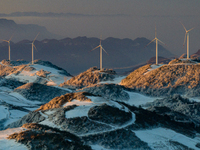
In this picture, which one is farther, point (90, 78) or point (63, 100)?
point (90, 78)

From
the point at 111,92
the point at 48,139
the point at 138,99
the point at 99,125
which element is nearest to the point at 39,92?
the point at 111,92

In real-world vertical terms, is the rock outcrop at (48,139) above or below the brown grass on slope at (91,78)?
above

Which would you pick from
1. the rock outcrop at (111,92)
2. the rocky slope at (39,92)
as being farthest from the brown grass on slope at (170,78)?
the rocky slope at (39,92)

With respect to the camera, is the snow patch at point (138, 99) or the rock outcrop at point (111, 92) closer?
the snow patch at point (138, 99)

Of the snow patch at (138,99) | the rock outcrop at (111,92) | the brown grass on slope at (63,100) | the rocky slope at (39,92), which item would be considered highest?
the brown grass on slope at (63,100)

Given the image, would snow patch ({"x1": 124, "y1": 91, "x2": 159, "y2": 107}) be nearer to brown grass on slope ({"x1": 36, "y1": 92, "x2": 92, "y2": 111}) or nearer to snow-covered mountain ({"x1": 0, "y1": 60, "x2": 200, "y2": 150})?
snow-covered mountain ({"x1": 0, "y1": 60, "x2": 200, "y2": 150})

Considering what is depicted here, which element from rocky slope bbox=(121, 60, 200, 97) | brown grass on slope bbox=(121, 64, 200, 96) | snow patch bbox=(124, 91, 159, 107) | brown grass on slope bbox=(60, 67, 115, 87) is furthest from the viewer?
brown grass on slope bbox=(60, 67, 115, 87)

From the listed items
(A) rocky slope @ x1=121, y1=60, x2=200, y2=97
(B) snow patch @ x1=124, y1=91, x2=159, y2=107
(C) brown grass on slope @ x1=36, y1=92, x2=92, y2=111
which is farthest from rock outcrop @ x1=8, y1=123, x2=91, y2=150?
(A) rocky slope @ x1=121, y1=60, x2=200, y2=97

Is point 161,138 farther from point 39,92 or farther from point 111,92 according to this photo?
point 39,92

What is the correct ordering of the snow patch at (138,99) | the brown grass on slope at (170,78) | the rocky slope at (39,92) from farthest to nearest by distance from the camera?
the rocky slope at (39,92) < the brown grass on slope at (170,78) < the snow patch at (138,99)

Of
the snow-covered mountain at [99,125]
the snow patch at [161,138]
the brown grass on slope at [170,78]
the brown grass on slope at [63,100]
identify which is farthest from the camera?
the brown grass on slope at [170,78]

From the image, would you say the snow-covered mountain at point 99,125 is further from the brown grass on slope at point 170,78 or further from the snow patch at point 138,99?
the brown grass on slope at point 170,78
